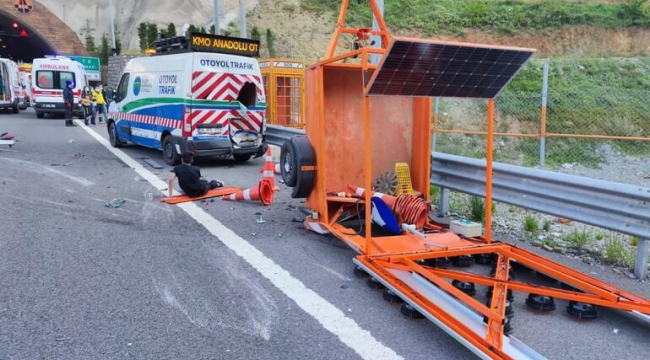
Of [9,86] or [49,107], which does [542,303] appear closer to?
[49,107]

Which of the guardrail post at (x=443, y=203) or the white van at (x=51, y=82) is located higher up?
the white van at (x=51, y=82)

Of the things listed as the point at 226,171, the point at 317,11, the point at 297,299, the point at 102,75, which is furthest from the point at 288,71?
the point at 102,75

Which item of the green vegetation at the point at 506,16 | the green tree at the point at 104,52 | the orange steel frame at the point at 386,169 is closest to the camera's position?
the orange steel frame at the point at 386,169

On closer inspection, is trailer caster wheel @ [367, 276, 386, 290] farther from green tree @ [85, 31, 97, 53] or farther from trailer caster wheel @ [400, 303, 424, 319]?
green tree @ [85, 31, 97, 53]

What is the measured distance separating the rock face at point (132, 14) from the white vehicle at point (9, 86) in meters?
20.2

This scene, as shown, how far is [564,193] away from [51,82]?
27.2m

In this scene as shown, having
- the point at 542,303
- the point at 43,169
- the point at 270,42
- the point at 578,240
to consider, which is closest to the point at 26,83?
the point at 270,42

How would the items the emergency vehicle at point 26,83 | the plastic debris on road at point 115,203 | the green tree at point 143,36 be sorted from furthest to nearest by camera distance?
1. the green tree at point 143,36
2. the emergency vehicle at point 26,83
3. the plastic debris on road at point 115,203

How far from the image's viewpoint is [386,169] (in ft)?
21.8

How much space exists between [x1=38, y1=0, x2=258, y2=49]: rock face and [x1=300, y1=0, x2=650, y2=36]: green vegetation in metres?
12.3

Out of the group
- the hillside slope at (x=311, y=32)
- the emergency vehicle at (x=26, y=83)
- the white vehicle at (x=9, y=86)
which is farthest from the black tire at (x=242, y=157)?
the emergency vehicle at (x=26, y=83)

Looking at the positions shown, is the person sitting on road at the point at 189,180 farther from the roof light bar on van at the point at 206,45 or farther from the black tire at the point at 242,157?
the black tire at the point at 242,157

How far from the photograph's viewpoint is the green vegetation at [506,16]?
3894cm

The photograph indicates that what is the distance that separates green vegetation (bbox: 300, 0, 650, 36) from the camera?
38938 mm
